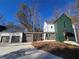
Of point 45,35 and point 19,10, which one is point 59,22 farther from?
point 19,10

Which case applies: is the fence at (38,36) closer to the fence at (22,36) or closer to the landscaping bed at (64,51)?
the fence at (22,36)

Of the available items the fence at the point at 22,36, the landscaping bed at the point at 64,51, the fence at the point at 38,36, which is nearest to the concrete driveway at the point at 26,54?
the landscaping bed at the point at 64,51

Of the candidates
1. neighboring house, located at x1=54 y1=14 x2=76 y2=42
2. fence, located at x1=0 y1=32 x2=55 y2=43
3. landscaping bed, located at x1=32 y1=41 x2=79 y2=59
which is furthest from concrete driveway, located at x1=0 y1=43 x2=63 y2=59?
fence, located at x1=0 y1=32 x2=55 y2=43

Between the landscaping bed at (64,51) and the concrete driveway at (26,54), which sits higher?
the landscaping bed at (64,51)

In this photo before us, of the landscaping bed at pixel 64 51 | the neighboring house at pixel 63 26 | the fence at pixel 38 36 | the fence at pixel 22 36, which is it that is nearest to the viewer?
the landscaping bed at pixel 64 51

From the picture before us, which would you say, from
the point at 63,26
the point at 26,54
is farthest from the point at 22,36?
the point at 26,54

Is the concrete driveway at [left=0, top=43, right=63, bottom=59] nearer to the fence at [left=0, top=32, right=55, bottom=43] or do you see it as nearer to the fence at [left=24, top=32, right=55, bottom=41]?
the fence at [left=0, top=32, right=55, bottom=43]

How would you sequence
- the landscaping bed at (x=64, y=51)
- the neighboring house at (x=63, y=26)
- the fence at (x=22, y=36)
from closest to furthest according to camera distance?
1. the landscaping bed at (x=64, y=51)
2. the neighboring house at (x=63, y=26)
3. the fence at (x=22, y=36)

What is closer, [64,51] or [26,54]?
[26,54]

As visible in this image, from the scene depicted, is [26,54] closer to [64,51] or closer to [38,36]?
[64,51]

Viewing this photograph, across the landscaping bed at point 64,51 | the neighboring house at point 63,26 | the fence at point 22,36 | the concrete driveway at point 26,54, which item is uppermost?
the neighboring house at point 63,26

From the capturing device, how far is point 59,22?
80.7ft

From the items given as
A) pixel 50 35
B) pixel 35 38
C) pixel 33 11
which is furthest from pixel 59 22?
pixel 33 11

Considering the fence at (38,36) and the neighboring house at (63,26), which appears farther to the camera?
the fence at (38,36)
